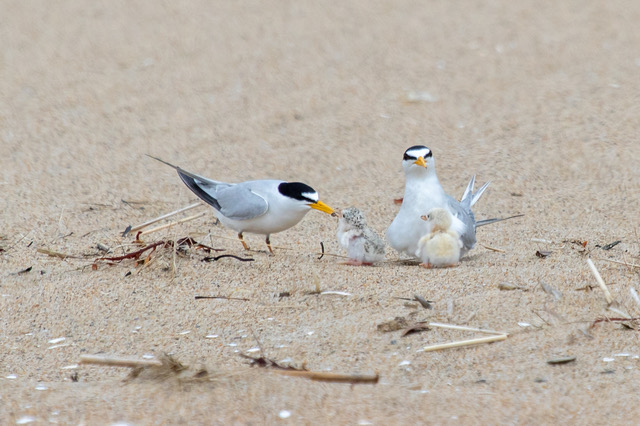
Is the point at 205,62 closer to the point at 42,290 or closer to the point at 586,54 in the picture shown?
the point at 586,54

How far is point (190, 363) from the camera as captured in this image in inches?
129

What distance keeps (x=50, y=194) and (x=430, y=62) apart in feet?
13.1

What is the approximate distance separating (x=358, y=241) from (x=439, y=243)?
42 centimetres

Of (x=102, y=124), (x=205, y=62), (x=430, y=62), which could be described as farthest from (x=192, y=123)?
(x=430, y=62)

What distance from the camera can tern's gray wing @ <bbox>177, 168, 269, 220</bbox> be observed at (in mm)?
5078

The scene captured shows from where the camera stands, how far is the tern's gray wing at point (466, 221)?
15.2ft

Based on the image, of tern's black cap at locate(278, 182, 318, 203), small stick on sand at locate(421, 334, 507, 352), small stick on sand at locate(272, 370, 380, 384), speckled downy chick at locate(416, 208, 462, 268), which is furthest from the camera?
tern's black cap at locate(278, 182, 318, 203)

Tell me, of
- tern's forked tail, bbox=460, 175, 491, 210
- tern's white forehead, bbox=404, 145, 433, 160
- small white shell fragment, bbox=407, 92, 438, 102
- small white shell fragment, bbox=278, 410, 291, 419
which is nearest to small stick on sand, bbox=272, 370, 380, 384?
small white shell fragment, bbox=278, 410, 291, 419

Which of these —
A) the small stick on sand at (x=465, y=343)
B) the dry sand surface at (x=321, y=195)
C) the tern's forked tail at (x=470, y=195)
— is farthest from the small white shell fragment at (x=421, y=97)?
the small stick on sand at (x=465, y=343)

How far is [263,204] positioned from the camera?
16.6 ft

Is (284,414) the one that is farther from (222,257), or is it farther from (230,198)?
(230,198)

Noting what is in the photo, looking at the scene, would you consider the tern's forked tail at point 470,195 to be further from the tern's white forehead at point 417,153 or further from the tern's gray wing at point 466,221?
the tern's white forehead at point 417,153

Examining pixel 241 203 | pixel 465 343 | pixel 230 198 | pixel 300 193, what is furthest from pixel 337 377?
pixel 230 198

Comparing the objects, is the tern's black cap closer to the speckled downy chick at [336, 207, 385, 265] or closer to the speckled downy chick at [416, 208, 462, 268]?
the speckled downy chick at [336, 207, 385, 265]
